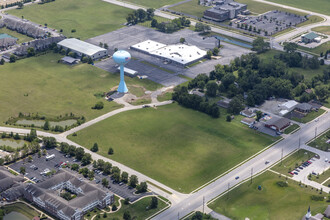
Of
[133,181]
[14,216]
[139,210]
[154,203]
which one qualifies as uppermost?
[133,181]

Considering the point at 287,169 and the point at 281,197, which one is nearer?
the point at 281,197

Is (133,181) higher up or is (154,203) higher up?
(133,181)

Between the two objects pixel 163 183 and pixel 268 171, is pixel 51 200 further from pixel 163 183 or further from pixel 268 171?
pixel 268 171

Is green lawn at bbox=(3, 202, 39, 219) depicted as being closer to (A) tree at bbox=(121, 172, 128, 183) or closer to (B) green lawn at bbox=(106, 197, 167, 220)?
(B) green lawn at bbox=(106, 197, 167, 220)

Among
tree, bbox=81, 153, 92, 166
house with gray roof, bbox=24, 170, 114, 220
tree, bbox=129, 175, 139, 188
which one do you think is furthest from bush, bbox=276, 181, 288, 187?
tree, bbox=81, 153, 92, 166

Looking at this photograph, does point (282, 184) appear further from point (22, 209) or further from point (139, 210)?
point (22, 209)

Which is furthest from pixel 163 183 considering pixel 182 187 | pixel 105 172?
pixel 105 172

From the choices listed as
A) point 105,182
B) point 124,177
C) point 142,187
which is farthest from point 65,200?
point 142,187
